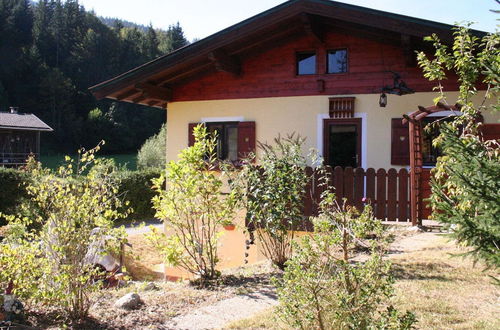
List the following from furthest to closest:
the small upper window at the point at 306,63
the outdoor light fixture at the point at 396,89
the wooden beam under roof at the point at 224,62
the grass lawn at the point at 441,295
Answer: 1. the small upper window at the point at 306,63
2. the wooden beam under roof at the point at 224,62
3. the outdoor light fixture at the point at 396,89
4. the grass lawn at the point at 441,295

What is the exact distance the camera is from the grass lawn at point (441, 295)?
3.95 meters

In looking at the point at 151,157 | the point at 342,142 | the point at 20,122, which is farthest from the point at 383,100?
the point at 20,122

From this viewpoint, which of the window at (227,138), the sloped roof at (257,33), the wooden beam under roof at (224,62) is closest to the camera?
the sloped roof at (257,33)

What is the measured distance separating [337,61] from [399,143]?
2497mm

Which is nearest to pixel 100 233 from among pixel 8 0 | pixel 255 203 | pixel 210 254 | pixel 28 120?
pixel 210 254

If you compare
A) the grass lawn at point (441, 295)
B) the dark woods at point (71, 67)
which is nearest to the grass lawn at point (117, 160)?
the dark woods at point (71, 67)

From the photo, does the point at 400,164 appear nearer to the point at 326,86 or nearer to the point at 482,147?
the point at 326,86

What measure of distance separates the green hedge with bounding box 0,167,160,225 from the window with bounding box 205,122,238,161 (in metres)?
5.21

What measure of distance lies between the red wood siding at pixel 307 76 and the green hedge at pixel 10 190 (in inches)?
300

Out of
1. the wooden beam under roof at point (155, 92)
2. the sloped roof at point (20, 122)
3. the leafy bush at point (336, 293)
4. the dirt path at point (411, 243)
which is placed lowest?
the dirt path at point (411, 243)

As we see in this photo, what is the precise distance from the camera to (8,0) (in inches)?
2566

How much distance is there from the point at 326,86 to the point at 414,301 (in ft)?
22.8

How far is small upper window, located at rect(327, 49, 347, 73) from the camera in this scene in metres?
10.6

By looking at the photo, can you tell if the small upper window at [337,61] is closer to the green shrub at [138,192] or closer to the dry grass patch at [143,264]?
the dry grass patch at [143,264]
